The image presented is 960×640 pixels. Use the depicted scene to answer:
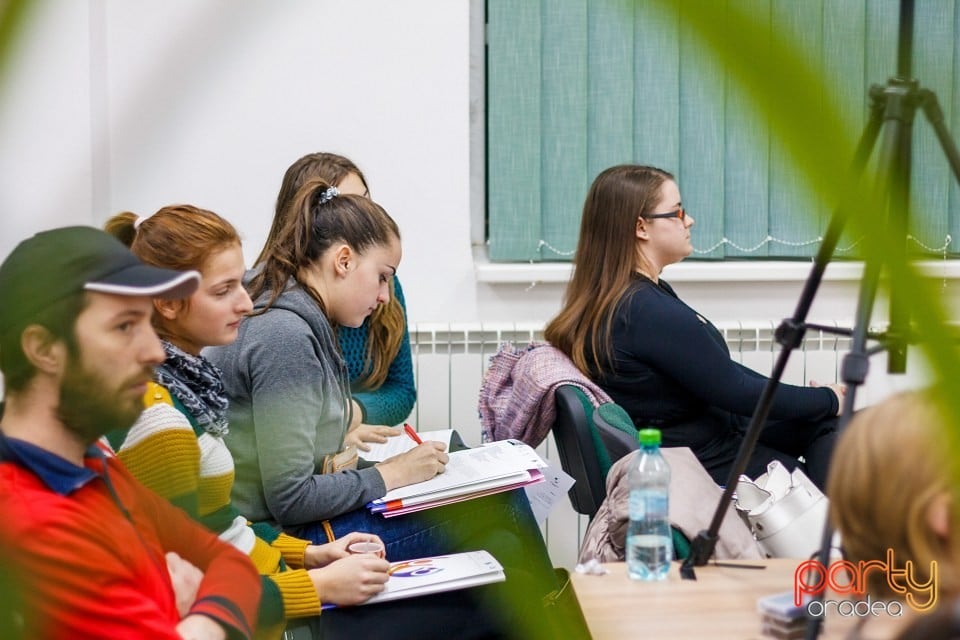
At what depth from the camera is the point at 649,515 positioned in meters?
1.42

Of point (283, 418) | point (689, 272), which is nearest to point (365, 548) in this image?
point (283, 418)

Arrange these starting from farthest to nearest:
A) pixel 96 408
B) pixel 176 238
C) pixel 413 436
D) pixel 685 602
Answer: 1. pixel 413 436
2. pixel 176 238
3. pixel 685 602
4. pixel 96 408

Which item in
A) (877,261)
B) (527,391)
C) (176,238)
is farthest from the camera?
(527,391)

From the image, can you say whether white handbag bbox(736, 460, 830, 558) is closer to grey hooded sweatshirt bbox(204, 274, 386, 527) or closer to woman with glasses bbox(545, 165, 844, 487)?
woman with glasses bbox(545, 165, 844, 487)

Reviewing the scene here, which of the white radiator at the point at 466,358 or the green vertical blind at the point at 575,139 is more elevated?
the green vertical blind at the point at 575,139

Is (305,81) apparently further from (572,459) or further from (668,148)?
(572,459)

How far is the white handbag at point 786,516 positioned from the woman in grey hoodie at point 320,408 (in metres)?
0.33

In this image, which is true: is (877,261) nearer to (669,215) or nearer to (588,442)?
(588,442)

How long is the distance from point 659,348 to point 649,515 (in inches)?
27.4

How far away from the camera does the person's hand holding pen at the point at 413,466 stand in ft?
5.51

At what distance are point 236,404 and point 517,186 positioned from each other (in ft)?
4.93

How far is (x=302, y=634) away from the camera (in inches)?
54.8

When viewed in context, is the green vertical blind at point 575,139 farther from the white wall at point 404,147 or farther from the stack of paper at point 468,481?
the stack of paper at point 468,481

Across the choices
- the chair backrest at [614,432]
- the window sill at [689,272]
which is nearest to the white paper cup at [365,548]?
the chair backrest at [614,432]
